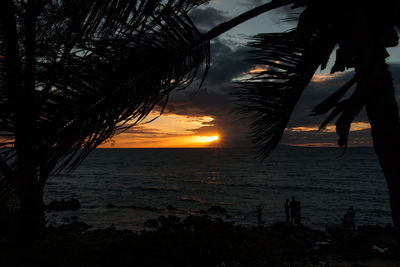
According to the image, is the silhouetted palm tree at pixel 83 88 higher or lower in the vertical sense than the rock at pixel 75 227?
higher

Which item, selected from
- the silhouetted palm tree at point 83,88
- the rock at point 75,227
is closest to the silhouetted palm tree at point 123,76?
the silhouetted palm tree at point 83,88

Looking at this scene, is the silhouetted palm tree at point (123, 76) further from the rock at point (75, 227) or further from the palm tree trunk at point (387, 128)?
the rock at point (75, 227)

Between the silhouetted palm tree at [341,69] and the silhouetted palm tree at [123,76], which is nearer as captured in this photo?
the silhouetted palm tree at [123,76]

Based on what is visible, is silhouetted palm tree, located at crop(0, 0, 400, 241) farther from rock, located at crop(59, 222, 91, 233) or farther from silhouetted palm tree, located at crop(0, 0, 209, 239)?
rock, located at crop(59, 222, 91, 233)

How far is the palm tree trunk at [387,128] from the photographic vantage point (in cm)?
237

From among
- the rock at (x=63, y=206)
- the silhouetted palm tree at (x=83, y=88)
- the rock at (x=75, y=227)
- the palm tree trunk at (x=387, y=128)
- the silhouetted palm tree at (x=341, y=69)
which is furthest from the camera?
the rock at (x=63, y=206)

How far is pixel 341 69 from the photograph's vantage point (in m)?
2.49

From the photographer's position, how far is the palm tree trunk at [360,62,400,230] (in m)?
2.37

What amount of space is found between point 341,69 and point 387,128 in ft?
2.05

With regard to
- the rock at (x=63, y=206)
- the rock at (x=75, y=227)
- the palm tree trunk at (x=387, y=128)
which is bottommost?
the rock at (x=63, y=206)

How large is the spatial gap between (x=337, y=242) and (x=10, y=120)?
1634 cm

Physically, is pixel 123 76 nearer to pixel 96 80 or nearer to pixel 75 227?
pixel 96 80

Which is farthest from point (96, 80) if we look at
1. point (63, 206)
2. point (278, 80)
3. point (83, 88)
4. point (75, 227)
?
point (63, 206)

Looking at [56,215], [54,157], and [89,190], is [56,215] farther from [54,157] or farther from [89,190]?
[54,157]
